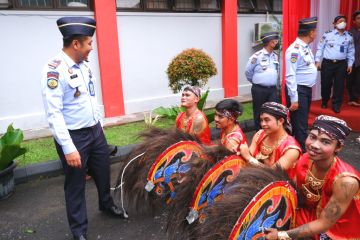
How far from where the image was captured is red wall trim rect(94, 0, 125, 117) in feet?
21.8

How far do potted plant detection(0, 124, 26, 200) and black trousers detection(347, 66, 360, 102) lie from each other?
5.76m

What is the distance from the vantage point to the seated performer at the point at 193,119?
3.54 meters

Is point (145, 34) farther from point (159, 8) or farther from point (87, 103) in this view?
point (87, 103)

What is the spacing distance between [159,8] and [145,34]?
0.70 meters

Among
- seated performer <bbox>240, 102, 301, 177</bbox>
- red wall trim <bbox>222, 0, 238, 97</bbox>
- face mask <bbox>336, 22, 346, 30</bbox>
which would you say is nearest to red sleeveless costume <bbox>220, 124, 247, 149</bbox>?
seated performer <bbox>240, 102, 301, 177</bbox>

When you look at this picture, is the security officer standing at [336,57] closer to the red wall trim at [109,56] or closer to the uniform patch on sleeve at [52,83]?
the red wall trim at [109,56]

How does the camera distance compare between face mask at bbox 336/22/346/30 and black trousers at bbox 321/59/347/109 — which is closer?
face mask at bbox 336/22/346/30

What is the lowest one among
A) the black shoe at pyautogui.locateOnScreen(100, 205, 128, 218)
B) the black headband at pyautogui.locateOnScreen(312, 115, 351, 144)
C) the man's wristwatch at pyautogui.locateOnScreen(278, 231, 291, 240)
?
the black shoe at pyautogui.locateOnScreen(100, 205, 128, 218)

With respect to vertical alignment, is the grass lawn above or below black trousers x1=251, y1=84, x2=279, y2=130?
below

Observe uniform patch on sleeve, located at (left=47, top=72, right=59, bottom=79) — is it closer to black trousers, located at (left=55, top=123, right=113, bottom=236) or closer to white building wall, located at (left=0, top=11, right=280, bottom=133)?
black trousers, located at (left=55, top=123, right=113, bottom=236)

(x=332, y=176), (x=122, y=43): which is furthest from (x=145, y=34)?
(x=332, y=176)

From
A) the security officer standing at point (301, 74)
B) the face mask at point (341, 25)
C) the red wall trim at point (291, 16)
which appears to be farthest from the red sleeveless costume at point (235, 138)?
the face mask at point (341, 25)

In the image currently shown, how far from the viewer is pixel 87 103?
9.23 ft

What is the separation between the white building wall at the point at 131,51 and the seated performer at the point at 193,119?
12.0 ft
